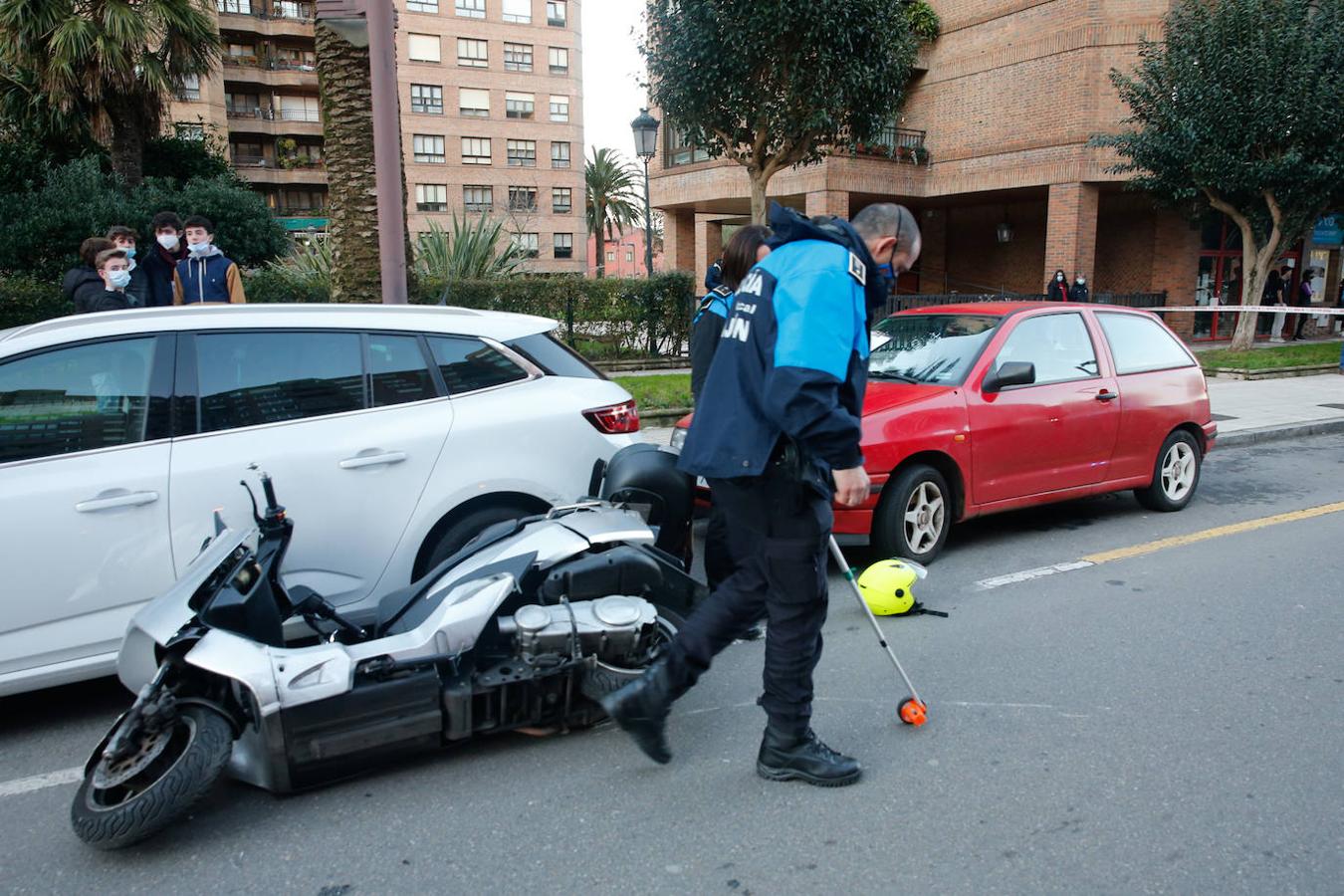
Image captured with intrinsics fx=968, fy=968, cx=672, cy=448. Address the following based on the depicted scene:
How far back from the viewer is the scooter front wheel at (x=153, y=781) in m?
2.83

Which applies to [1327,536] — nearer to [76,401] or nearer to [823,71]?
[76,401]

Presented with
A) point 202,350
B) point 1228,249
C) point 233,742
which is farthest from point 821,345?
point 1228,249

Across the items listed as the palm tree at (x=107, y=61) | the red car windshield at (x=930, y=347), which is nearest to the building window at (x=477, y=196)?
the palm tree at (x=107, y=61)

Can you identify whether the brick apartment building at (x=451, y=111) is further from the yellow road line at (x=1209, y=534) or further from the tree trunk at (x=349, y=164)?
the yellow road line at (x=1209, y=534)

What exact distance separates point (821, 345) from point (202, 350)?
2687 mm

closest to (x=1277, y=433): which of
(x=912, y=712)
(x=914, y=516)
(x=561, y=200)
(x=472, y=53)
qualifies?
(x=914, y=516)

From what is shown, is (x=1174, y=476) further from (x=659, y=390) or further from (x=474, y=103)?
(x=474, y=103)

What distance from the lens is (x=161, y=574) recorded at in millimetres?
3801

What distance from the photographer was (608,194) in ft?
217

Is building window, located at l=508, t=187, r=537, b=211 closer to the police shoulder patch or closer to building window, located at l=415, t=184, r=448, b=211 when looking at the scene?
building window, located at l=415, t=184, r=448, b=211

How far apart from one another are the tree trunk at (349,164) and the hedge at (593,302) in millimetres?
3927

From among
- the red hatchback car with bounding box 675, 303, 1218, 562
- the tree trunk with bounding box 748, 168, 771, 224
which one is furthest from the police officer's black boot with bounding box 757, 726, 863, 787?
the tree trunk with bounding box 748, 168, 771, 224

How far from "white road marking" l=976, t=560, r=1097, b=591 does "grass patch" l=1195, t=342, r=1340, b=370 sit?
41.7 feet

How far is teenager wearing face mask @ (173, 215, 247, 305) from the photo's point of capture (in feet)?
23.2
